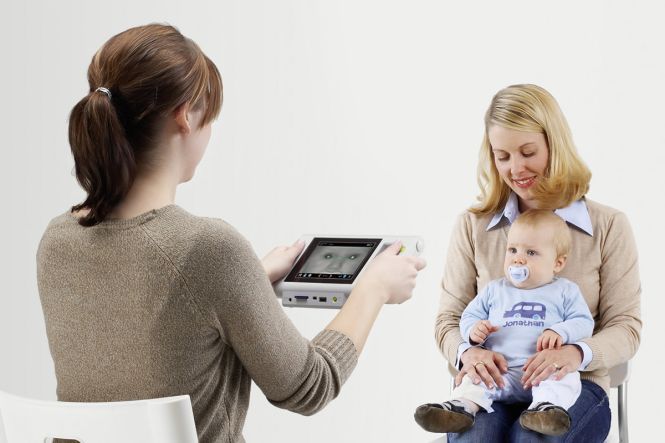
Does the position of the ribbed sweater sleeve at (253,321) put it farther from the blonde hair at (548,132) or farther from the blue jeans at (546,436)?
the blonde hair at (548,132)

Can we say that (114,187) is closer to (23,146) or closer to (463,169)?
(463,169)

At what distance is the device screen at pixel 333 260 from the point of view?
71.7 inches

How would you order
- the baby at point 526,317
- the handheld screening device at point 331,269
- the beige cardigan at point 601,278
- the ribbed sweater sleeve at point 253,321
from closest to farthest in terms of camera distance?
1. the ribbed sweater sleeve at point 253,321
2. the handheld screening device at point 331,269
3. the baby at point 526,317
4. the beige cardigan at point 601,278

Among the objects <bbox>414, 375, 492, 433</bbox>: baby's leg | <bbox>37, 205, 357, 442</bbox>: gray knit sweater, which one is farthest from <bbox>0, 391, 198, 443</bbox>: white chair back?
<bbox>414, 375, 492, 433</bbox>: baby's leg

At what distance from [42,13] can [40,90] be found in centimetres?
38

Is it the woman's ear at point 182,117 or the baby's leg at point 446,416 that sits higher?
the woman's ear at point 182,117

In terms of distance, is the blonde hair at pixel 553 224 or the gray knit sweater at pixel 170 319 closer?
the gray knit sweater at pixel 170 319

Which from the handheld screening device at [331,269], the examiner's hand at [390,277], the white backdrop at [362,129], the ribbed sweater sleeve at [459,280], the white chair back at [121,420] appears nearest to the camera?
the white chair back at [121,420]

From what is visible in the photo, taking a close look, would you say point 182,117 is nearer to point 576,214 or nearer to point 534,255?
point 534,255

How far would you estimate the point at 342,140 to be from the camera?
13.1 ft

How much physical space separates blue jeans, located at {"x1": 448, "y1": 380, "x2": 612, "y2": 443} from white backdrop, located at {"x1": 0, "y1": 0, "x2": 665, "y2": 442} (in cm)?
158

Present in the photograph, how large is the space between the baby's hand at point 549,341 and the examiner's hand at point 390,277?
1.38 feet

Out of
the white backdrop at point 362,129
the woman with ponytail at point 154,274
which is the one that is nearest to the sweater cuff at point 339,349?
the woman with ponytail at point 154,274

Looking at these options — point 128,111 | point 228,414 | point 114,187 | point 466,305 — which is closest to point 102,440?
point 228,414
